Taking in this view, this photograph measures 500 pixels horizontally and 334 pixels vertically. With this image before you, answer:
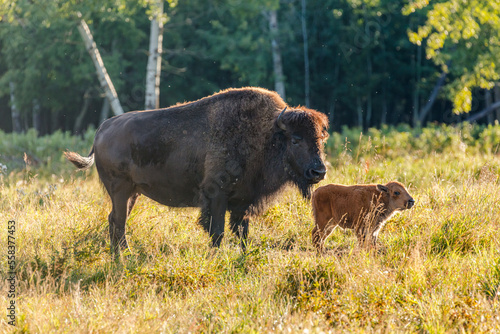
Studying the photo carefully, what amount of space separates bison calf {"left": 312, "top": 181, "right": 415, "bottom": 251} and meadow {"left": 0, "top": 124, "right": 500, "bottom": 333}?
24 centimetres

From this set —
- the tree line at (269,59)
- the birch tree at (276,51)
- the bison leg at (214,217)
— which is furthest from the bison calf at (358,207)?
the tree line at (269,59)

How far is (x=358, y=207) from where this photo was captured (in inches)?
227

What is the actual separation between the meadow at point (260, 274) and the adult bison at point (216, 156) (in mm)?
277

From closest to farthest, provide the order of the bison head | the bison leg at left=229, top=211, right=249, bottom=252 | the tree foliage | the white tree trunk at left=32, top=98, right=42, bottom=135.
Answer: the bison head → the bison leg at left=229, top=211, right=249, bottom=252 → the tree foliage → the white tree trunk at left=32, top=98, right=42, bottom=135

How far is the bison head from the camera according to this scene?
221 inches

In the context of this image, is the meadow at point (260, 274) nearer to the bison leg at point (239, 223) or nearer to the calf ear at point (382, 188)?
the bison leg at point (239, 223)

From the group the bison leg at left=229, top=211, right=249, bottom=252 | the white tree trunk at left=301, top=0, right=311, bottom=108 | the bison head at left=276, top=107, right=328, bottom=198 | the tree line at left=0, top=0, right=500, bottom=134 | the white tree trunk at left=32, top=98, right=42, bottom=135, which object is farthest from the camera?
the white tree trunk at left=32, top=98, right=42, bottom=135

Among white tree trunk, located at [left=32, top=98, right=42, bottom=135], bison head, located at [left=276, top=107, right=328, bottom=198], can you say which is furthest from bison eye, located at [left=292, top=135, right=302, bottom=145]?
white tree trunk, located at [left=32, top=98, right=42, bottom=135]

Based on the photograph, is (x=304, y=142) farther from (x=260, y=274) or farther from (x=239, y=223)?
(x=260, y=274)

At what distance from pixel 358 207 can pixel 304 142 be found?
2.99 ft

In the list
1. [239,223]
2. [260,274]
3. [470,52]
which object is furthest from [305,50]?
[260,274]

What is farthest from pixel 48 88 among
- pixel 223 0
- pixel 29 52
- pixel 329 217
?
pixel 329 217

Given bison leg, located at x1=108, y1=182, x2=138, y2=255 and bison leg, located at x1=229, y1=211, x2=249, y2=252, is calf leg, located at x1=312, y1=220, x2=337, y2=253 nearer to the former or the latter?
bison leg, located at x1=229, y1=211, x2=249, y2=252

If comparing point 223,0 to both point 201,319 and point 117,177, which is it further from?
point 201,319
